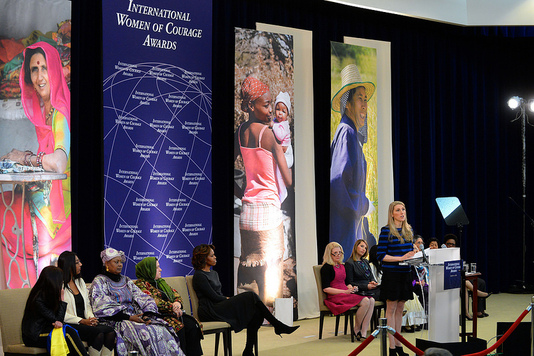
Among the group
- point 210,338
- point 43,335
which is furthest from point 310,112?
point 43,335

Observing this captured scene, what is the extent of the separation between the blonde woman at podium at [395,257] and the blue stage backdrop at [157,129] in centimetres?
260

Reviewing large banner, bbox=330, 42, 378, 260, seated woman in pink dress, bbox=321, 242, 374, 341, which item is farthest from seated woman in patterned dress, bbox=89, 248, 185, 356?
large banner, bbox=330, 42, 378, 260

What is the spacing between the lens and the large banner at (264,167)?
8.55 metres

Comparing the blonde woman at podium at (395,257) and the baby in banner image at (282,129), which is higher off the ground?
the baby in banner image at (282,129)

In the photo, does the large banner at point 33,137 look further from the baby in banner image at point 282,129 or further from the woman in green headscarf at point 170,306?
the baby in banner image at point 282,129

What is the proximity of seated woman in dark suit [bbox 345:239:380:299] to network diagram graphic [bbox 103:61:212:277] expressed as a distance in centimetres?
168

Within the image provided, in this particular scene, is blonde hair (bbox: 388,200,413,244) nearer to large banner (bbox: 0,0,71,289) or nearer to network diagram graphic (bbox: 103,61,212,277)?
network diagram graphic (bbox: 103,61,212,277)

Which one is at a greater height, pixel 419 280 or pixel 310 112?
pixel 310 112

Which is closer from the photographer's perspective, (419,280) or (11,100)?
(11,100)

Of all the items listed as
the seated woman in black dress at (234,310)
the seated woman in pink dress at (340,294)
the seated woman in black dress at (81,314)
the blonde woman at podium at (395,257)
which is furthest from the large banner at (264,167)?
the seated woman in black dress at (81,314)

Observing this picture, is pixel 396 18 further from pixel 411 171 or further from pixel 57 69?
pixel 57 69

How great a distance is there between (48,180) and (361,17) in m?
5.57

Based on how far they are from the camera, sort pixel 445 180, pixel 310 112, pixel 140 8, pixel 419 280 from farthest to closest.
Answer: pixel 445 180 → pixel 310 112 → pixel 419 280 → pixel 140 8

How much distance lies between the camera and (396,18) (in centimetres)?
1095
